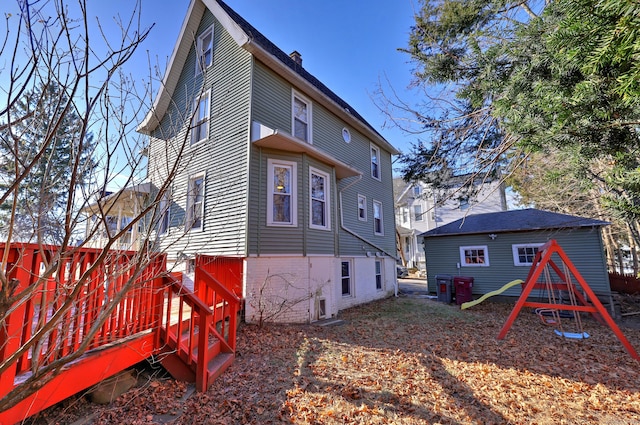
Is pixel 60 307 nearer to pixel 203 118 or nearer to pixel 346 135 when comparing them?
pixel 203 118

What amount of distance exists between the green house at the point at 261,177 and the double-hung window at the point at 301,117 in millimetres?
36

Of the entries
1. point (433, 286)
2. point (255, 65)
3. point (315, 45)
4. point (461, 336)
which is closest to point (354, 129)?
point (315, 45)

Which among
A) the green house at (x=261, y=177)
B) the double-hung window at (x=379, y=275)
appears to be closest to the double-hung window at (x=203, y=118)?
the green house at (x=261, y=177)

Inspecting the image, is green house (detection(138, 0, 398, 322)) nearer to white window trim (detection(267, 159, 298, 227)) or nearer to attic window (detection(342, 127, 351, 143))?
white window trim (detection(267, 159, 298, 227))

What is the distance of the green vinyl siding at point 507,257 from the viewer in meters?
9.75

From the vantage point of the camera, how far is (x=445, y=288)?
11.4 metres

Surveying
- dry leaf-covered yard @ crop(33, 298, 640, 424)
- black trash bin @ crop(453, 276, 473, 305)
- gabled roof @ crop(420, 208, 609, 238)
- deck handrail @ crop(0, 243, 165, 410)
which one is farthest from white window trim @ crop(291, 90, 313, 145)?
black trash bin @ crop(453, 276, 473, 305)

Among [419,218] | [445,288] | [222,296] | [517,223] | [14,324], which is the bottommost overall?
[445,288]

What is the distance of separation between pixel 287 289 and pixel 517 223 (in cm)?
954

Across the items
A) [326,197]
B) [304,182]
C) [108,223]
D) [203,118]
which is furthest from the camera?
[203,118]

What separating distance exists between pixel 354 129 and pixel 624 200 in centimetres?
976

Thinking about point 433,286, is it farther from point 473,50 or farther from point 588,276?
point 473,50

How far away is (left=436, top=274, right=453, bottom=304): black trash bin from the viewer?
442 inches

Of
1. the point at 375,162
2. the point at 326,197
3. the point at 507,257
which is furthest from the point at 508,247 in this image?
the point at 326,197
